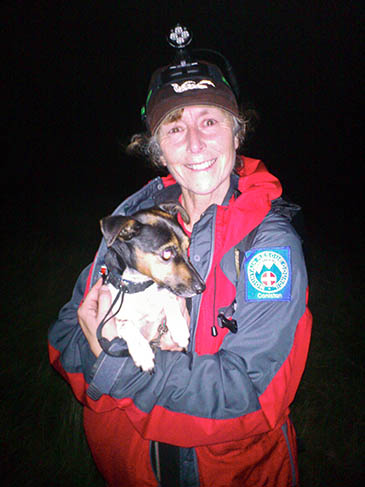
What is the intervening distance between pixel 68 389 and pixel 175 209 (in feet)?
8.76

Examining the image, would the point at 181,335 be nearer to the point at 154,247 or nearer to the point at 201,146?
the point at 154,247

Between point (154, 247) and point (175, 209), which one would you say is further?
point (175, 209)

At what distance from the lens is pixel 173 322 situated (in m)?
1.96

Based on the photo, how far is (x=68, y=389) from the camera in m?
3.42

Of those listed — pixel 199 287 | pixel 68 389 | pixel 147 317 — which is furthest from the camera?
pixel 68 389

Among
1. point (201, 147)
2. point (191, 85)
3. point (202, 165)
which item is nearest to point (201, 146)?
point (201, 147)

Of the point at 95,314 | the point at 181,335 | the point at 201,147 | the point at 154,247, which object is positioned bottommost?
the point at 181,335

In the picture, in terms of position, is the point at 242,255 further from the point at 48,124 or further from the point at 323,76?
the point at 323,76

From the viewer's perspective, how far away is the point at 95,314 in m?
1.83

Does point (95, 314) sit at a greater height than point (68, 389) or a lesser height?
greater

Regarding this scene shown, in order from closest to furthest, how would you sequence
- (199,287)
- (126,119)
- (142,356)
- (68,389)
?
(142,356), (199,287), (68,389), (126,119)

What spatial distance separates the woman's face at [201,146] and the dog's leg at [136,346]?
106 cm

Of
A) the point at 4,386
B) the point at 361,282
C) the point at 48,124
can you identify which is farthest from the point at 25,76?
the point at 361,282

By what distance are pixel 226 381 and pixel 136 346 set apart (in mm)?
625
